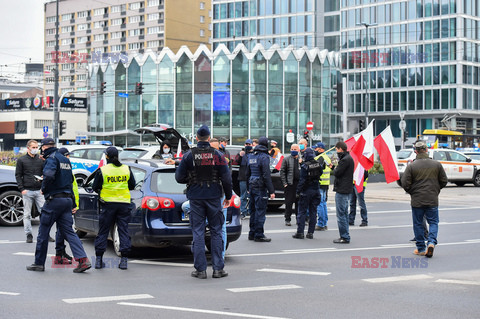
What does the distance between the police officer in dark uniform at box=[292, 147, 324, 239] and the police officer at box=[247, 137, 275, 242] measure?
A: 68 cm

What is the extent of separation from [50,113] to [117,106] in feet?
99.7

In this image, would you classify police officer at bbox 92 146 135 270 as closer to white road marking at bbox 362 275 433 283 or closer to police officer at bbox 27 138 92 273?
police officer at bbox 27 138 92 273

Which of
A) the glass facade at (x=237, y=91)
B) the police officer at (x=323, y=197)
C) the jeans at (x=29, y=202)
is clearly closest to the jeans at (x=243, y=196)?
the police officer at (x=323, y=197)

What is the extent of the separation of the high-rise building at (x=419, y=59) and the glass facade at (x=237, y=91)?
12994 millimetres

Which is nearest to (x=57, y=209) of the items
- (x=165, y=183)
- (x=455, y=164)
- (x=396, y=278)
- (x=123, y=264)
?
(x=123, y=264)

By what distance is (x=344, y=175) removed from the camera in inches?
487

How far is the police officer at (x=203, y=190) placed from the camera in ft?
28.6

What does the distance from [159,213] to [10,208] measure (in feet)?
19.5

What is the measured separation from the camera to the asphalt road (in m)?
6.80

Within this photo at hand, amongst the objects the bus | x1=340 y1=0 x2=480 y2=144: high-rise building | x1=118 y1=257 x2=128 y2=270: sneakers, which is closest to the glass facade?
the bus

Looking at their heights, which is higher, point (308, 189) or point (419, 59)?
point (419, 59)

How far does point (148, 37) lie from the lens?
12294cm

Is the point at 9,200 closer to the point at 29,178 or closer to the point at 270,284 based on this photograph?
the point at 29,178

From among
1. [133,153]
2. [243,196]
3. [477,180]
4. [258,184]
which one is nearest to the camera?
[258,184]
